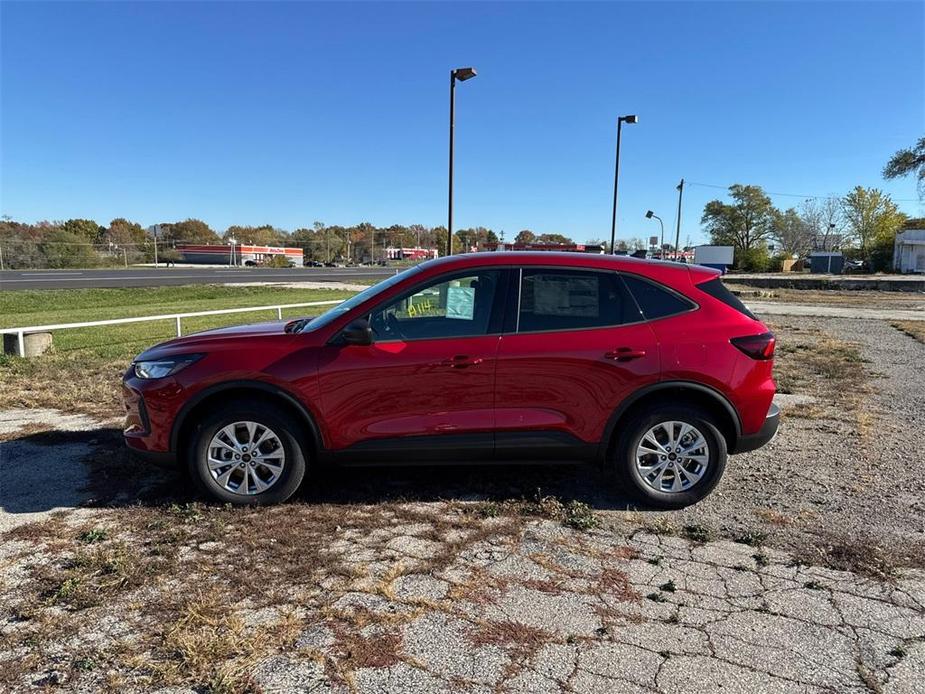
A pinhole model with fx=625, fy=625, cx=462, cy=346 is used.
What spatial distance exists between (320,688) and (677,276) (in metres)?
3.34

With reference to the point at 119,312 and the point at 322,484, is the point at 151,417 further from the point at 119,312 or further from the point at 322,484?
the point at 119,312

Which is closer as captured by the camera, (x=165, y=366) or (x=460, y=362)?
(x=460, y=362)

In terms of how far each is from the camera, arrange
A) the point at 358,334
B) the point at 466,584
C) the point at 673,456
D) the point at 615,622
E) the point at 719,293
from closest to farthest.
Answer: the point at 615,622
the point at 466,584
the point at 358,334
the point at 673,456
the point at 719,293

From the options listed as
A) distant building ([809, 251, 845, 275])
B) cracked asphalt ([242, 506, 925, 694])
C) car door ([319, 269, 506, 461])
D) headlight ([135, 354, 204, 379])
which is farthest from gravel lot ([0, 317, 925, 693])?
distant building ([809, 251, 845, 275])

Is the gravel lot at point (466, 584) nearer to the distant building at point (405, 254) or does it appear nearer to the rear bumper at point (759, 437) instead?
the rear bumper at point (759, 437)

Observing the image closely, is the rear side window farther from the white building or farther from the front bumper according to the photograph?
the white building

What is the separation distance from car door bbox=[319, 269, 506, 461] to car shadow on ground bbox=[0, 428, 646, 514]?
0.37 meters

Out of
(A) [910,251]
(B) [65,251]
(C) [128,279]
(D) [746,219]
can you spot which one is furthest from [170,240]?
(A) [910,251]

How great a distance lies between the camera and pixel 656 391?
4.19 meters

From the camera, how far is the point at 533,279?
14.1 feet

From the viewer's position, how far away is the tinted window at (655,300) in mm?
4242

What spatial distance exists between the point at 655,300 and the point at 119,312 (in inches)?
641

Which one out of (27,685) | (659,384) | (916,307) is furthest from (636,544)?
(916,307)

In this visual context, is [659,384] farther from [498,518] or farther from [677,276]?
[498,518]
